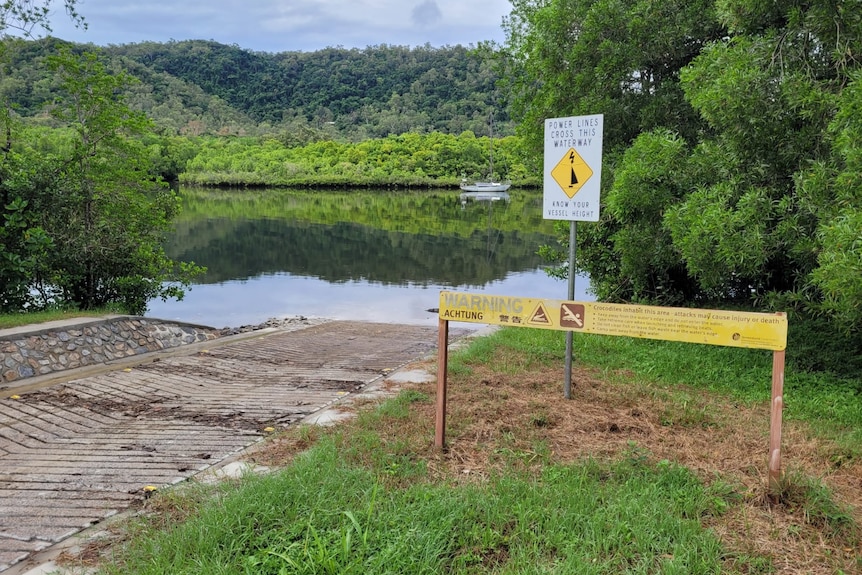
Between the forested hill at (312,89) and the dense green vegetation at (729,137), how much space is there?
82541 mm

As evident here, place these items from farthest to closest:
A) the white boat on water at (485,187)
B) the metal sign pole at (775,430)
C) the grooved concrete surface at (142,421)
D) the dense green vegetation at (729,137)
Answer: the white boat on water at (485,187) → the dense green vegetation at (729,137) → the grooved concrete surface at (142,421) → the metal sign pole at (775,430)

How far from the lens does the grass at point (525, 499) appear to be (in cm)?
293

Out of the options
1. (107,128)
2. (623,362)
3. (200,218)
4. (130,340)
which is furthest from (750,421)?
(200,218)

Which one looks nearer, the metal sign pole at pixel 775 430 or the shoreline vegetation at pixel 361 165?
the metal sign pole at pixel 775 430

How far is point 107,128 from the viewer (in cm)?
1064

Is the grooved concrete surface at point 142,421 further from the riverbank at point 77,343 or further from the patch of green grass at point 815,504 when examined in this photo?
the patch of green grass at point 815,504

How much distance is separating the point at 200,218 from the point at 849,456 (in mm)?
40596

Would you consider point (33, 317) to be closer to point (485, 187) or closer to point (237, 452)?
point (237, 452)

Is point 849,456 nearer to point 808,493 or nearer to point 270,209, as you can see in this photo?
point 808,493

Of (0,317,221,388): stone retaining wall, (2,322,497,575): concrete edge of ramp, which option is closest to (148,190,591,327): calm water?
(0,317,221,388): stone retaining wall

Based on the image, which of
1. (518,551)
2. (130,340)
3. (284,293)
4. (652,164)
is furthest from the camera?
(284,293)

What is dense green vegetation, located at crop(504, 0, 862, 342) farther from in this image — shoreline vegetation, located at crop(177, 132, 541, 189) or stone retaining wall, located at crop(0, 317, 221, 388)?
shoreline vegetation, located at crop(177, 132, 541, 189)

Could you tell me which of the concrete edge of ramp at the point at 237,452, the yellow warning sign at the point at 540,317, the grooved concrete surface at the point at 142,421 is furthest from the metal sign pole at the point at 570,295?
the grooved concrete surface at the point at 142,421

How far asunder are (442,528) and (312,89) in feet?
456
